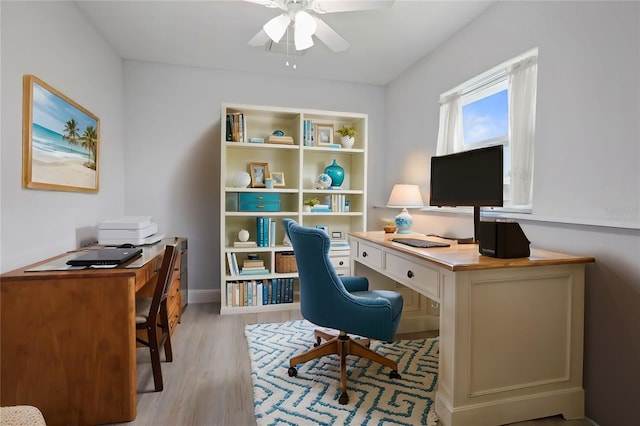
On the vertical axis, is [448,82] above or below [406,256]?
above

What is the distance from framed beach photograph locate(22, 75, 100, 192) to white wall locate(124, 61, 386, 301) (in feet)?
2.40

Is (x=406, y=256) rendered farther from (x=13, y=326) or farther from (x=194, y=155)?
(x=194, y=155)

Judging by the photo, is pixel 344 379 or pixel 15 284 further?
pixel 344 379

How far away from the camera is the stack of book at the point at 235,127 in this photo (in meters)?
3.20

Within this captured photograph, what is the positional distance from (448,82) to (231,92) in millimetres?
2204

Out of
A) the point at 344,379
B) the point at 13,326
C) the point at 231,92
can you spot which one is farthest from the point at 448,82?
the point at 13,326

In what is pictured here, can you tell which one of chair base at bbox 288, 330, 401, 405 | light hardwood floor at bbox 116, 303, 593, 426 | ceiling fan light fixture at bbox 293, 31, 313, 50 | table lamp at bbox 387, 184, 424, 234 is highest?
ceiling fan light fixture at bbox 293, 31, 313, 50

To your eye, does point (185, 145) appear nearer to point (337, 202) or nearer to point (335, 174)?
point (335, 174)

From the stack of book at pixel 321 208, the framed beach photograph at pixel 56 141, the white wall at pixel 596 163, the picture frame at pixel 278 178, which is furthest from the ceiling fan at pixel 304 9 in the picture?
the stack of book at pixel 321 208

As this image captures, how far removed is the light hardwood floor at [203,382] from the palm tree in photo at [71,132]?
1.56 metres

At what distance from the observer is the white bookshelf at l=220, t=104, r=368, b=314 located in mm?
3227

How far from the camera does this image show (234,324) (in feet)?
9.66

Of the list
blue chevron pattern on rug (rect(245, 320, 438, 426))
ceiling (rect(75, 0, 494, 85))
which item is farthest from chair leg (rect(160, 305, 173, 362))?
ceiling (rect(75, 0, 494, 85))

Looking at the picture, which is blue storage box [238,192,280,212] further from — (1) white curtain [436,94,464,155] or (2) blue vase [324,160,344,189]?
(1) white curtain [436,94,464,155]
